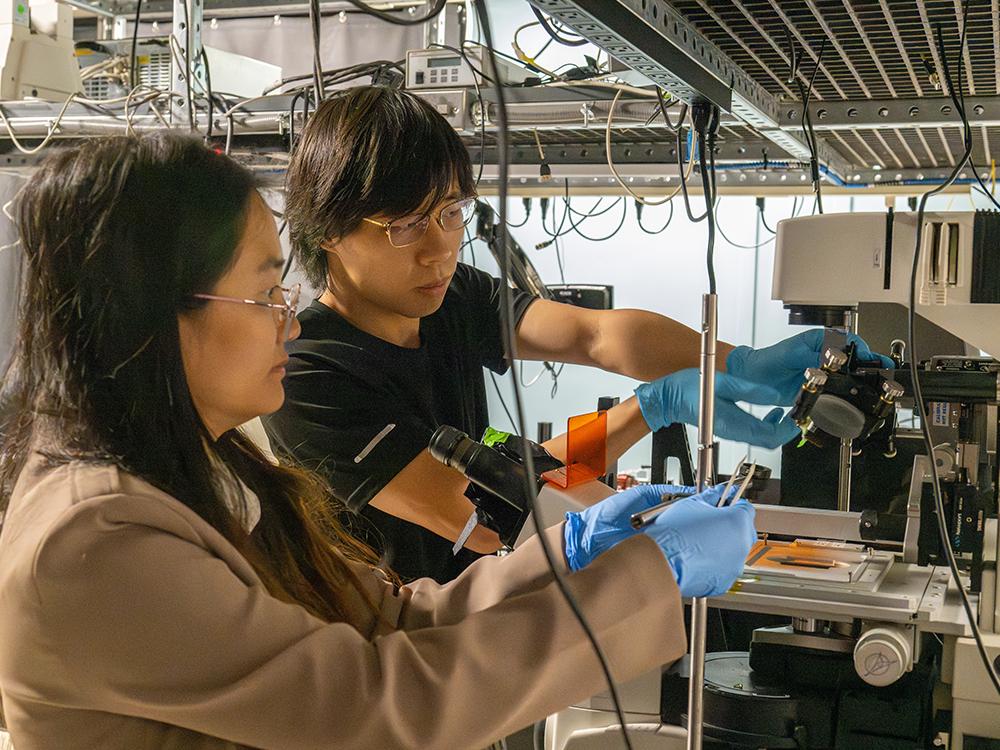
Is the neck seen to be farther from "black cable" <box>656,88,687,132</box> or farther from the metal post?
the metal post

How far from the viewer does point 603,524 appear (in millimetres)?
1090

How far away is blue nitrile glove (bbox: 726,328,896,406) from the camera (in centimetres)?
154

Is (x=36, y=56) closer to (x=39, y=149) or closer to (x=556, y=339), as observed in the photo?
(x=39, y=149)

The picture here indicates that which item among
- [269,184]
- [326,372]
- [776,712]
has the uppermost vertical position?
[269,184]

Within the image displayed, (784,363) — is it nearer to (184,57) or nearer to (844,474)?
(844,474)

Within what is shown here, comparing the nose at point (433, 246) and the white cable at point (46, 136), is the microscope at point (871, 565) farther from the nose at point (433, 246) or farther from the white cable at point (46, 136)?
the white cable at point (46, 136)

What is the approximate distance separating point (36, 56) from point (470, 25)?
131 centimetres

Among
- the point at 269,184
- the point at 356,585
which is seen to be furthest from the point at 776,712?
the point at 269,184

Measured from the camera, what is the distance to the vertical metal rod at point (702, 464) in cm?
99

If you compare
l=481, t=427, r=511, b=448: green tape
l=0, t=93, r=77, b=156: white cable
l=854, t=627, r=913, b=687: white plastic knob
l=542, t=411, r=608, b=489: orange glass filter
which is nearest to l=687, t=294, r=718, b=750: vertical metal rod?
l=542, t=411, r=608, b=489: orange glass filter

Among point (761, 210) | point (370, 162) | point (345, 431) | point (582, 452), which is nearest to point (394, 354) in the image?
point (345, 431)

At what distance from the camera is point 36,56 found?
2.53 m

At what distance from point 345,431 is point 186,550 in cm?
64

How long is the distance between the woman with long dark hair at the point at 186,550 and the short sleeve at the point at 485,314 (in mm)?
790
